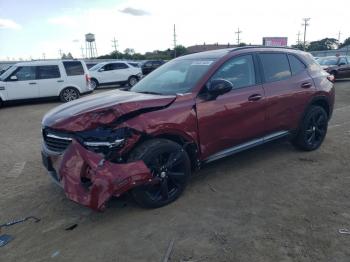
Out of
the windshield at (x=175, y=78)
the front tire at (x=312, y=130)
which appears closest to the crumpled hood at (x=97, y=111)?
the windshield at (x=175, y=78)

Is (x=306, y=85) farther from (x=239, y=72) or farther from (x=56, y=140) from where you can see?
(x=56, y=140)

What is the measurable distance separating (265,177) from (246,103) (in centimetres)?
108

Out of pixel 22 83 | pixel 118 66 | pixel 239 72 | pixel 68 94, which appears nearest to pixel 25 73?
pixel 22 83

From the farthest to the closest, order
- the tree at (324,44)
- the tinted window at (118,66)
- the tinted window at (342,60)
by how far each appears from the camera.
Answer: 1. the tree at (324,44)
2. the tinted window at (118,66)
3. the tinted window at (342,60)

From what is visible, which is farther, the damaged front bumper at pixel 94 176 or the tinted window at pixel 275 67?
the tinted window at pixel 275 67

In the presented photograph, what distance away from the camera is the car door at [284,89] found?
515cm

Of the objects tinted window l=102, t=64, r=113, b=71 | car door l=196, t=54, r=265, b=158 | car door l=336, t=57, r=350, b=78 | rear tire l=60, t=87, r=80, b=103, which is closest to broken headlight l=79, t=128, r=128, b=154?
car door l=196, t=54, r=265, b=158

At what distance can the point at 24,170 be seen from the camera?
5.70 m

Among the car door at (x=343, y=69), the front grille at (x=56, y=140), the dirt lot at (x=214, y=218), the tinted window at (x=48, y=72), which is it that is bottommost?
the dirt lot at (x=214, y=218)

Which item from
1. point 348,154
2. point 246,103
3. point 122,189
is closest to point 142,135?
point 122,189

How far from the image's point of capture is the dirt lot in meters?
3.21

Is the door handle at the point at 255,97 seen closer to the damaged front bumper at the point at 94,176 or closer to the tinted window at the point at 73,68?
the damaged front bumper at the point at 94,176

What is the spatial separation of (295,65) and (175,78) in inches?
86.3

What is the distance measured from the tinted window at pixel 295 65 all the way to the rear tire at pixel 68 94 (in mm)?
10893
